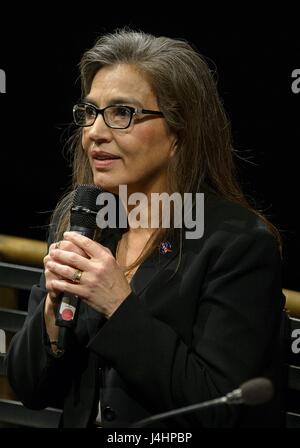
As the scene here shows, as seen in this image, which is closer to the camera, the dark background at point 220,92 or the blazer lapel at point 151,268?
the blazer lapel at point 151,268

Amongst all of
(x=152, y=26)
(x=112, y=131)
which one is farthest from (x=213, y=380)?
(x=152, y=26)

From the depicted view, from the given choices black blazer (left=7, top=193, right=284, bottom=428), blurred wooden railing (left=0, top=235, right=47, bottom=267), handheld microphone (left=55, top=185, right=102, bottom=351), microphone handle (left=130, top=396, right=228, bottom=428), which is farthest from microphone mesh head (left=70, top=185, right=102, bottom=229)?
blurred wooden railing (left=0, top=235, right=47, bottom=267)

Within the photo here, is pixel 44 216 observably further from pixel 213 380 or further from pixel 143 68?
pixel 213 380

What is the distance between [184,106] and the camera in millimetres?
2461

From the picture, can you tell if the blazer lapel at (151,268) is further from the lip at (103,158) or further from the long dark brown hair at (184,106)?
the lip at (103,158)

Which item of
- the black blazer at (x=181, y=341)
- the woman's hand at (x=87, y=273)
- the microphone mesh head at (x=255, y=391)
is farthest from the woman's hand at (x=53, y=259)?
the microphone mesh head at (x=255, y=391)

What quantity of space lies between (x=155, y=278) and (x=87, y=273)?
10.1 inches

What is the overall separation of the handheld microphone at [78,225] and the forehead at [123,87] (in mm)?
260

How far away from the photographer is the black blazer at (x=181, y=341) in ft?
7.20

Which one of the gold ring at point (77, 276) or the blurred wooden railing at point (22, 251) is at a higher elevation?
the blurred wooden railing at point (22, 251)

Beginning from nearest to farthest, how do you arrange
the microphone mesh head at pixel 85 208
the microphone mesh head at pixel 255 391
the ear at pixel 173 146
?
the microphone mesh head at pixel 255 391, the microphone mesh head at pixel 85 208, the ear at pixel 173 146

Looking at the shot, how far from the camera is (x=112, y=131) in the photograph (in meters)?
2.40

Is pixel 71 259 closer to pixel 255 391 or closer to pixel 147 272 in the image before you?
pixel 147 272

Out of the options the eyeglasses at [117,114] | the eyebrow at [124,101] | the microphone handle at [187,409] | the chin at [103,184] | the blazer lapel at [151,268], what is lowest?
the microphone handle at [187,409]
